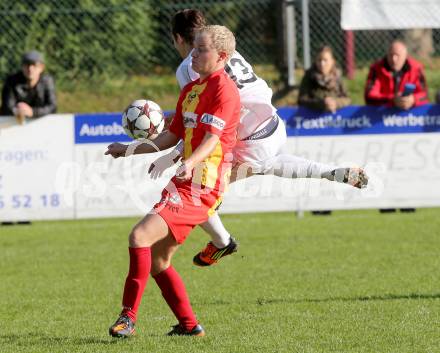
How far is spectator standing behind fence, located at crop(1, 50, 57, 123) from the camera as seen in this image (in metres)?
12.5

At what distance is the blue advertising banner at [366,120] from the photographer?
12.4 meters

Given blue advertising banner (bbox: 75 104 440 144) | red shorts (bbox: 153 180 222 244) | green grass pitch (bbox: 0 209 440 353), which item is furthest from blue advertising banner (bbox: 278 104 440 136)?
red shorts (bbox: 153 180 222 244)

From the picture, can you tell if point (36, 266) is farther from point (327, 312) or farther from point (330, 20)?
point (330, 20)

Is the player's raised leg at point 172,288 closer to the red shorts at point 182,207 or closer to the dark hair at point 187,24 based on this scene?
the red shorts at point 182,207

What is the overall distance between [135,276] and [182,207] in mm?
472

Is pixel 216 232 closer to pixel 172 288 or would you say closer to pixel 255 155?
pixel 255 155

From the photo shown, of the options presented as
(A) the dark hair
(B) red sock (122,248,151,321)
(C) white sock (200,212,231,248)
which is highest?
(A) the dark hair

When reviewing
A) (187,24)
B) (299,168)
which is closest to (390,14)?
(299,168)

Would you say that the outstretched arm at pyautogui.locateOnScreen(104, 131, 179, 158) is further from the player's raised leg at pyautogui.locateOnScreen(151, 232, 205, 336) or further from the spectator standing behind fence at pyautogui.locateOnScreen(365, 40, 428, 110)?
the spectator standing behind fence at pyautogui.locateOnScreen(365, 40, 428, 110)

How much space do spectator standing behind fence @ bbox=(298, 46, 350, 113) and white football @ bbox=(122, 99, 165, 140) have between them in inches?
226

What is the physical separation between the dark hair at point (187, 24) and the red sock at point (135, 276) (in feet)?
4.82

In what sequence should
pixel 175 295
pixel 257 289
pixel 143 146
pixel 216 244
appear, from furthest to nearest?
pixel 257 289
pixel 216 244
pixel 143 146
pixel 175 295

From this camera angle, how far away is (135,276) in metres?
5.98

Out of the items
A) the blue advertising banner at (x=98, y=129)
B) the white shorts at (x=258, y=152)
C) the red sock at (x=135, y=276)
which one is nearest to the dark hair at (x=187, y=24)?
the white shorts at (x=258, y=152)
